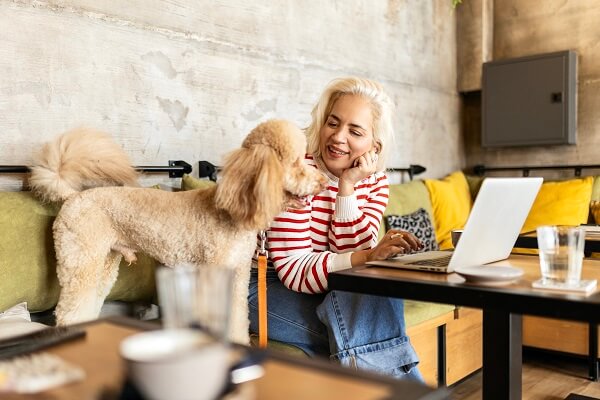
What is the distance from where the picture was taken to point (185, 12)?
266 cm

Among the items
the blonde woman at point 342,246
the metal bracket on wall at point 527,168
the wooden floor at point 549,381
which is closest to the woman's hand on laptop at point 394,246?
the blonde woman at point 342,246

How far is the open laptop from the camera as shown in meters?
1.17

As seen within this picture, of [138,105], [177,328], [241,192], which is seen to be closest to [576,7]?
[138,105]

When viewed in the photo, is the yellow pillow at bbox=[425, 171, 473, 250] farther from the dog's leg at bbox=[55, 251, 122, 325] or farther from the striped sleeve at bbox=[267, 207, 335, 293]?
the dog's leg at bbox=[55, 251, 122, 325]

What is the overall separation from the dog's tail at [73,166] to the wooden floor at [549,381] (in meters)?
1.77

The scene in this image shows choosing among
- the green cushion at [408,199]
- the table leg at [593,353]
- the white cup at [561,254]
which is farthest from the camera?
the green cushion at [408,199]

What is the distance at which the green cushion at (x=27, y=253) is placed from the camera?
171cm

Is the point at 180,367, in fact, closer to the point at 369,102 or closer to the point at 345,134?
the point at 345,134

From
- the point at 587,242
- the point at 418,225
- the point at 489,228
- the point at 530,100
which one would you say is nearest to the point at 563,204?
the point at 530,100

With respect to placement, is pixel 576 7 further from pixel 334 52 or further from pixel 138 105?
pixel 138 105

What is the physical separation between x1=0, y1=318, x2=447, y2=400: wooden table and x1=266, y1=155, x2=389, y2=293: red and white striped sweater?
0.91 meters

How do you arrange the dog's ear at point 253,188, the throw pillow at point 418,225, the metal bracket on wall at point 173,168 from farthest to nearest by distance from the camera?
1. the throw pillow at point 418,225
2. the metal bracket on wall at point 173,168
3. the dog's ear at point 253,188

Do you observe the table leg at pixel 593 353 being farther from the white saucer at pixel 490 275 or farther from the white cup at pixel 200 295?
the white cup at pixel 200 295

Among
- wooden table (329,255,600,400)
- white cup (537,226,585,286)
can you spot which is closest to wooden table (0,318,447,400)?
wooden table (329,255,600,400)
